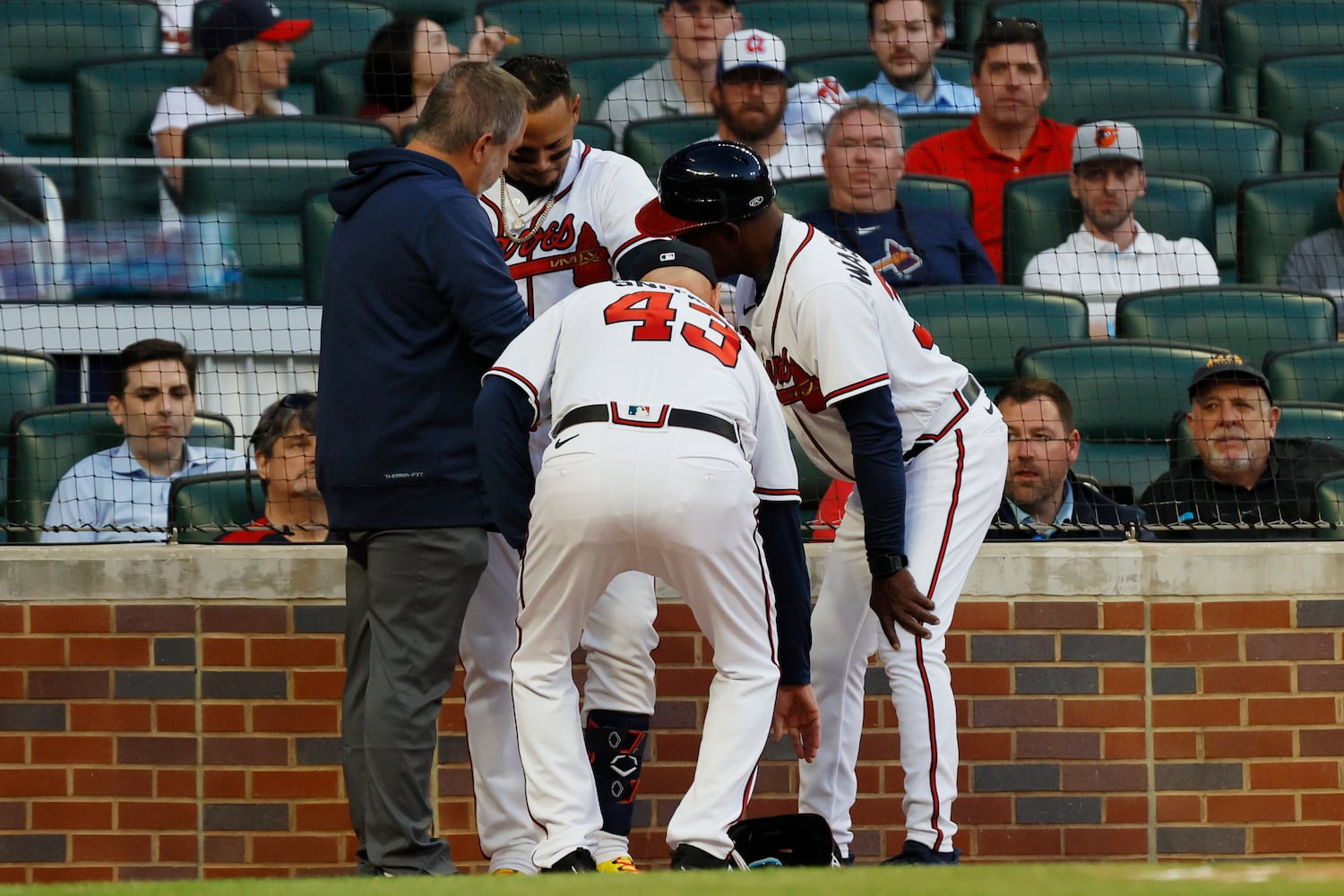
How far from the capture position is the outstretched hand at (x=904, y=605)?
3445mm

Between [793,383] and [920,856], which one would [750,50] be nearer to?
[793,383]

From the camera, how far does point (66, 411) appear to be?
4633mm

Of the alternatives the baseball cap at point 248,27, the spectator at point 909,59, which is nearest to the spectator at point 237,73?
the baseball cap at point 248,27

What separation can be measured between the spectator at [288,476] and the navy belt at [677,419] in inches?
53.0

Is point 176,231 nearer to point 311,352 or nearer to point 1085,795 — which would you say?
point 311,352

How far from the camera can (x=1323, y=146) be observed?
21.4ft

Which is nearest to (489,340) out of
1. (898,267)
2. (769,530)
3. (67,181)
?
(769,530)

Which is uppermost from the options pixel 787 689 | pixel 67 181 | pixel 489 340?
pixel 67 181

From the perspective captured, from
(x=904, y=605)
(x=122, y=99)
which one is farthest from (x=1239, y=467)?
(x=122, y=99)

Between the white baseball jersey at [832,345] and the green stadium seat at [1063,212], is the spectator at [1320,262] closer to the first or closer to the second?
the green stadium seat at [1063,212]

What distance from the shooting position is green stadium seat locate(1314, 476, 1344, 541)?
444cm

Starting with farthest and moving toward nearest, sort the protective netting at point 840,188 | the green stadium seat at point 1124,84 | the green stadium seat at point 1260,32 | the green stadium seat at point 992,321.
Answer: the green stadium seat at point 1260,32
the green stadium seat at point 1124,84
the green stadium seat at point 992,321
the protective netting at point 840,188

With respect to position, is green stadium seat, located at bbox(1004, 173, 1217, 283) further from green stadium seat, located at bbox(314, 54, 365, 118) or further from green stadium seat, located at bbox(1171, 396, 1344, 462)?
green stadium seat, located at bbox(314, 54, 365, 118)

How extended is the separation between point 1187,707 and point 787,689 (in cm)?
143
